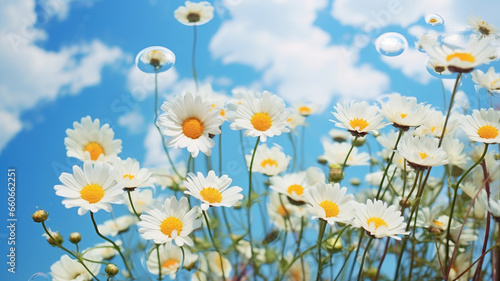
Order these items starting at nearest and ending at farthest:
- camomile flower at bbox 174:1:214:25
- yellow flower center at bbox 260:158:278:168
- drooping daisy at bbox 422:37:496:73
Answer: drooping daisy at bbox 422:37:496:73
yellow flower center at bbox 260:158:278:168
camomile flower at bbox 174:1:214:25

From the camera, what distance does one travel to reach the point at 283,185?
55 centimetres

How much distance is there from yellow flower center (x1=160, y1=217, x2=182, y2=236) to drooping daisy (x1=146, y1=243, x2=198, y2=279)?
0.15m

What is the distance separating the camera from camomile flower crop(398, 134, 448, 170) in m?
0.41

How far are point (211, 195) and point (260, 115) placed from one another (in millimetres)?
89

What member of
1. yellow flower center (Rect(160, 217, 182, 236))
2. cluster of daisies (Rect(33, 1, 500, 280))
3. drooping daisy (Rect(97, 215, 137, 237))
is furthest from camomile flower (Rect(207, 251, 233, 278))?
yellow flower center (Rect(160, 217, 182, 236))

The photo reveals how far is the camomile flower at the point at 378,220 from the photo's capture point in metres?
0.39

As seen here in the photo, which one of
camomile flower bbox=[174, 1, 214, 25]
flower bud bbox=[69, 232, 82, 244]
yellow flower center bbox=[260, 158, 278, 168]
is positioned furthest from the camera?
camomile flower bbox=[174, 1, 214, 25]

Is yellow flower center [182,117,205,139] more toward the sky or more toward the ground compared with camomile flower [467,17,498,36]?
more toward the ground

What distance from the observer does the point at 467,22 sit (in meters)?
0.66

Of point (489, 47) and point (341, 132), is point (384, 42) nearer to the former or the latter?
point (341, 132)

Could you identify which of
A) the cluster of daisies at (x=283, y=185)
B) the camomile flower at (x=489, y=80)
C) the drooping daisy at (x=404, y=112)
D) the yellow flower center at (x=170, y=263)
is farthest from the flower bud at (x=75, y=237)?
the camomile flower at (x=489, y=80)

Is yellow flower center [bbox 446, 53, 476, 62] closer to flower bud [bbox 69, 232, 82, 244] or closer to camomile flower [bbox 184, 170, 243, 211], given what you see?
camomile flower [bbox 184, 170, 243, 211]

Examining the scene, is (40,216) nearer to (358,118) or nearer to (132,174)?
(132,174)

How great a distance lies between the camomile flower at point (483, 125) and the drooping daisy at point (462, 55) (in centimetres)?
8
